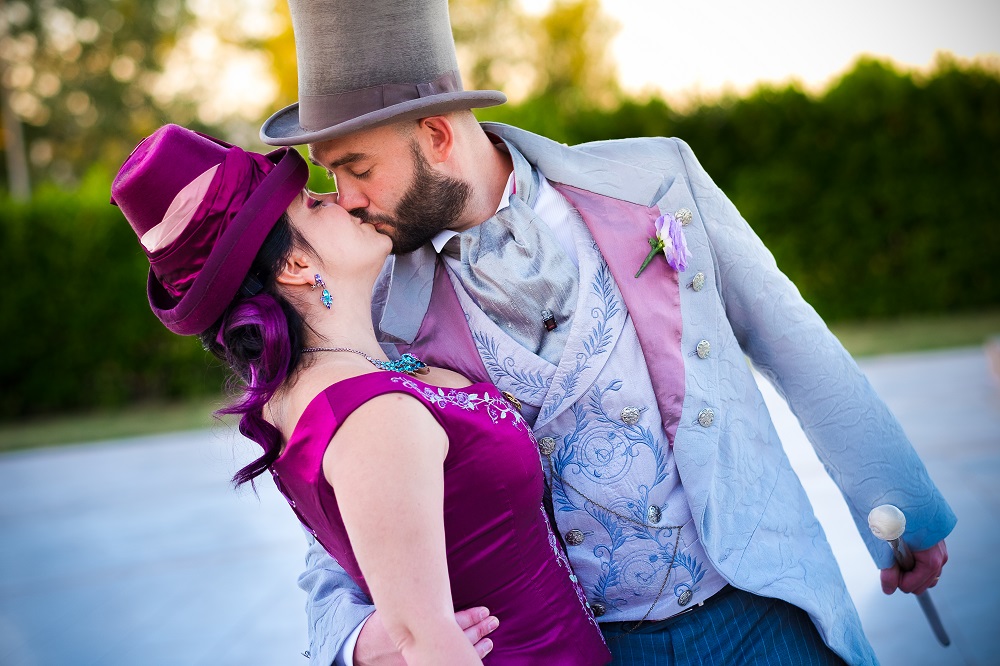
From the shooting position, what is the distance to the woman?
150 cm

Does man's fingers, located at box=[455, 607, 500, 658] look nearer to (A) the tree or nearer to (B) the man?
(B) the man

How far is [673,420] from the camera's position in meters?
1.81

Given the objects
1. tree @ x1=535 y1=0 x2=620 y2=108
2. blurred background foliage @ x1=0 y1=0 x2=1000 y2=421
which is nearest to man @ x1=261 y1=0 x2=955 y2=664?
blurred background foliage @ x1=0 y1=0 x2=1000 y2=421

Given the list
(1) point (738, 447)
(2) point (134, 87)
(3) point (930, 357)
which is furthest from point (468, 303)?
(2) point (134, 87)

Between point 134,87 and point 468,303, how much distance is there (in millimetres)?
27745

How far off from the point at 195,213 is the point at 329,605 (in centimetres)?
81

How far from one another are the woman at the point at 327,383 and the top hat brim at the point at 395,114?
2.4 inches

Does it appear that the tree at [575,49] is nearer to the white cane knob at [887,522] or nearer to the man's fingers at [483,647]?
the white cane knob at [887,522]

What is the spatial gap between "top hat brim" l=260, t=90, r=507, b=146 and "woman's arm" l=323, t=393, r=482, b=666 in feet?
2.32

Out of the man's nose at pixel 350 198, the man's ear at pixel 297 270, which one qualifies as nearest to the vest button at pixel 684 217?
the man's nose at pixel 350 198

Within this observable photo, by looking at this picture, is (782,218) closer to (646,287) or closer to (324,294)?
(646,287)

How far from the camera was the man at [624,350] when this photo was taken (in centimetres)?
180

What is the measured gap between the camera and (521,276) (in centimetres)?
189

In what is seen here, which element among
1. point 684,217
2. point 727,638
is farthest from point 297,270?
point 727,638
